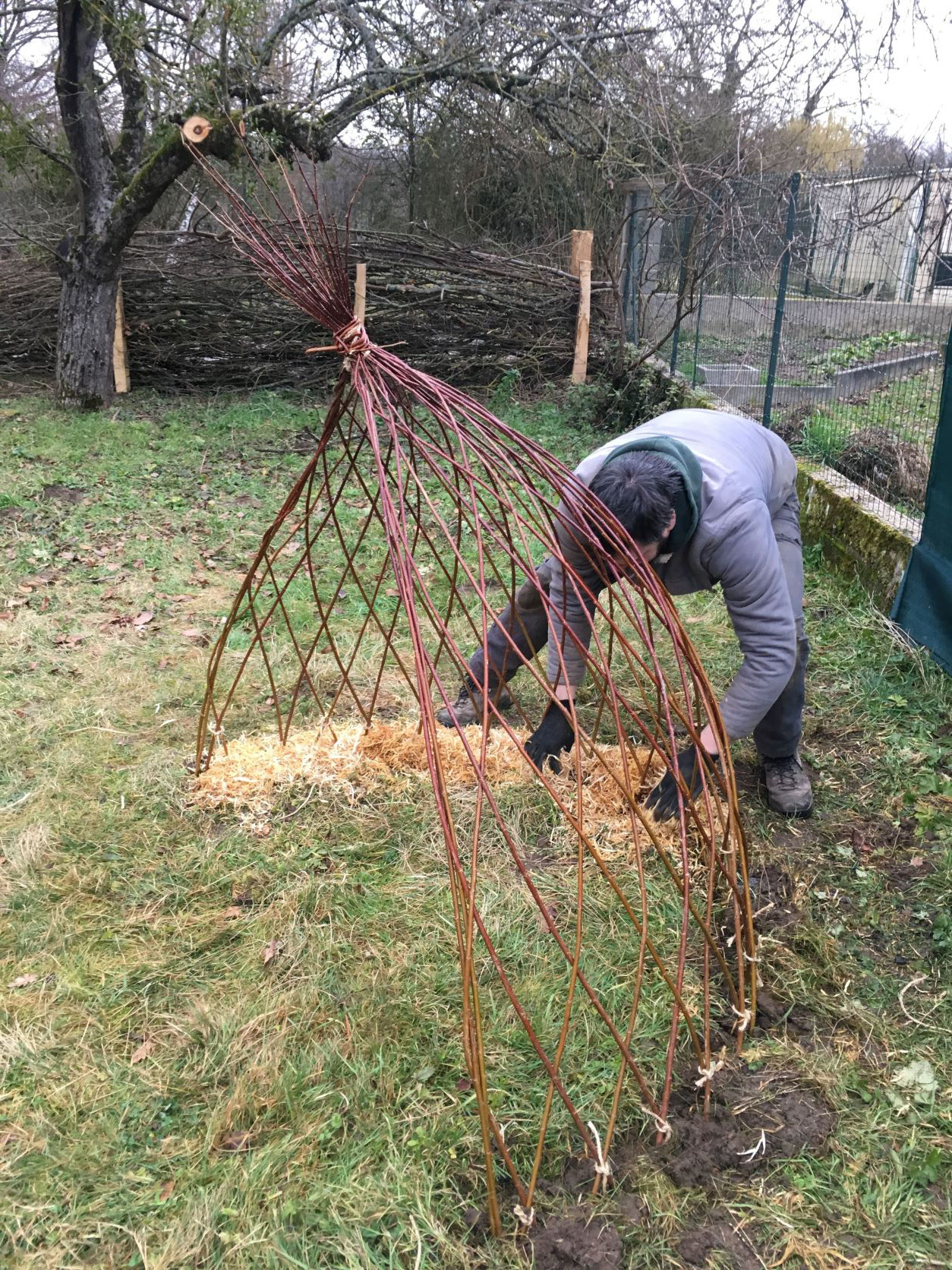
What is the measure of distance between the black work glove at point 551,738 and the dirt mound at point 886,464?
2.34 metres

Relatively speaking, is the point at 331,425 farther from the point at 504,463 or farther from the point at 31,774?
the point at 31,774

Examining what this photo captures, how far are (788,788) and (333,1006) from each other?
5.07 feet

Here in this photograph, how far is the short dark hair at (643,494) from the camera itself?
2057 millimetres

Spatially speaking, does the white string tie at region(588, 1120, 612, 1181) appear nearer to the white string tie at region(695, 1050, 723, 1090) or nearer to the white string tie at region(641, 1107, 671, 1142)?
the white string tie at region(641, 1107, 671, 1142)

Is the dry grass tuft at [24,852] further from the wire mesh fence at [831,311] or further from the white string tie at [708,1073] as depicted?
the wire mesh fence at [831,311]

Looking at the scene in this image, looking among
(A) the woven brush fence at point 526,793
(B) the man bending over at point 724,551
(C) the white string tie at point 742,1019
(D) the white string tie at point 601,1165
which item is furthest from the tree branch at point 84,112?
(D) the white string tie at point 601,1165

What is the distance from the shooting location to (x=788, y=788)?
280 centimetres

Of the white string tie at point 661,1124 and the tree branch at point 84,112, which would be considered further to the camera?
the tree branch at point 84,112

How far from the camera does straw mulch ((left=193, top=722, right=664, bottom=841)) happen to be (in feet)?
9.16

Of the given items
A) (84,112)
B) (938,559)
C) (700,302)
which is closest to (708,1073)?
(938,559)

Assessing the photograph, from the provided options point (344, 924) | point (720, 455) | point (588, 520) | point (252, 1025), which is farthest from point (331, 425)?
point (252, 1025)

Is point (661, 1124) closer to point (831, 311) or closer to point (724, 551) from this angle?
point (724, 551)

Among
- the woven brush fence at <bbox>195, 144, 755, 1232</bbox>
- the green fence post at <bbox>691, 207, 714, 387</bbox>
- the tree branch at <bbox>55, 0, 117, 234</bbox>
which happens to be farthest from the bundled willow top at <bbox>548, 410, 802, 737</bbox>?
the tree branch at <bbox>55, 0, 117, 234</bbox>

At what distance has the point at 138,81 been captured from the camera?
6.79 metres
